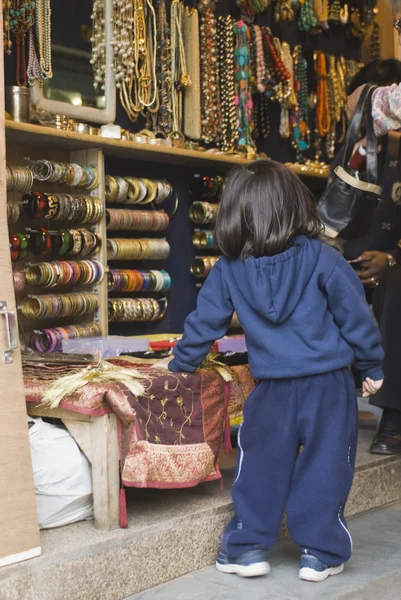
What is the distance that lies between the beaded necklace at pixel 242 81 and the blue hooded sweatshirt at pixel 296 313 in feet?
7.61

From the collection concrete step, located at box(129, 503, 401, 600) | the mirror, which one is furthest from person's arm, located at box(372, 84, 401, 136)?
concrete step, located at box(129, 503, 401, 600)

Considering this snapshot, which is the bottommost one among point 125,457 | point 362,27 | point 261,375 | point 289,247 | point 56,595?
point 56,595

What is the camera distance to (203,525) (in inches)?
128

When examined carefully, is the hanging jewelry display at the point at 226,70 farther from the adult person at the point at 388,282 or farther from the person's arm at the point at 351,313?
the person's arm at the point at 351,313

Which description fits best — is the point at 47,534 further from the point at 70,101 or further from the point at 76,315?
the point at 70,101

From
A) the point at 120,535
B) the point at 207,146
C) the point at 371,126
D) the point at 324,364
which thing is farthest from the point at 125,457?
the point at 207,146

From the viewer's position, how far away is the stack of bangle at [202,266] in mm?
5145

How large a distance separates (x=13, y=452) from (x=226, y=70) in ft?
10.1

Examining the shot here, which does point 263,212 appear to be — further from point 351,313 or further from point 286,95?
point 286,95

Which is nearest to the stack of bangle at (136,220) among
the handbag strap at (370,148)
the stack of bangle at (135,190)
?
the stack of bangle at (135,190)

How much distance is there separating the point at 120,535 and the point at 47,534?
232 millimetres

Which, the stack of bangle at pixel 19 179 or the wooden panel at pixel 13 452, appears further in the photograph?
the stack of bangle at pixel 19 179

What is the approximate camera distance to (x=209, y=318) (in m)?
3.13

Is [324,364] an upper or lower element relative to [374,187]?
lower
